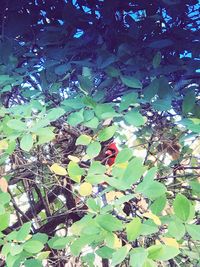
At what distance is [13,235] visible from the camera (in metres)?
0.72

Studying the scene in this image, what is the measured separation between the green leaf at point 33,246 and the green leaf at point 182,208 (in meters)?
0.28

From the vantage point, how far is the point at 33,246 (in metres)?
0.71

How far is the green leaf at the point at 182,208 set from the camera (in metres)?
0.65

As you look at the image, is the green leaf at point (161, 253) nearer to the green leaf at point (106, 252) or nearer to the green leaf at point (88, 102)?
the green leaf at point (106, 252)

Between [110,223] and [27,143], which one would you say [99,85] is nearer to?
[27,143]

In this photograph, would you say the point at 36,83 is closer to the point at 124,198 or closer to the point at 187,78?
the point at 187,78

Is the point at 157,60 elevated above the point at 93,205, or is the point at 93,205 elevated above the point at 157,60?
the point at 157,60

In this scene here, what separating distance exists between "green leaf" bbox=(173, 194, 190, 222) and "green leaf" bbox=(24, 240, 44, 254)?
28 centimetres

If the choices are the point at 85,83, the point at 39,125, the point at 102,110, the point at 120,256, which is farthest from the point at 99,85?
the point at 120,256

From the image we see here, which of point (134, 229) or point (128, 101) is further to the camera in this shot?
point (128, 101)

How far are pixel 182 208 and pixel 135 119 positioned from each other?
0.79ft

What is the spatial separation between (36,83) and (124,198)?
67 centimetres

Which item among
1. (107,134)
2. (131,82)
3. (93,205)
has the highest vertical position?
(131,82)

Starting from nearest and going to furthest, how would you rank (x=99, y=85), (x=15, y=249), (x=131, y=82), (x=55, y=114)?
(x=15, y=249)
(x=55, y=114)
(x=131, y=82)
(x=99, y=85)
